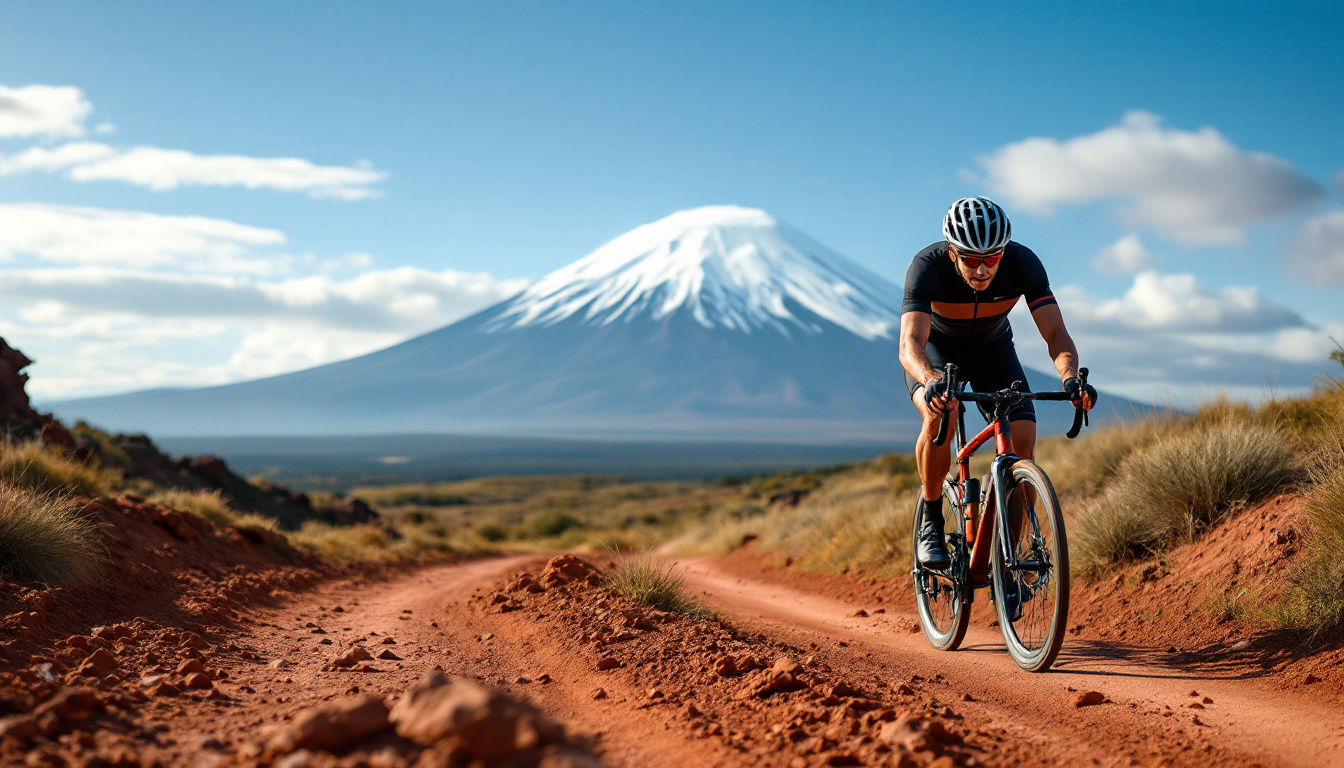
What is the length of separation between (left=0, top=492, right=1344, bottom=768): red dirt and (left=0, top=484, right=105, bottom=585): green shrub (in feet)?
0.71

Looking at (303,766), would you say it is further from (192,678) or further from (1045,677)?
(1045,677)

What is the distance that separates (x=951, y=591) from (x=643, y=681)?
2.54 m

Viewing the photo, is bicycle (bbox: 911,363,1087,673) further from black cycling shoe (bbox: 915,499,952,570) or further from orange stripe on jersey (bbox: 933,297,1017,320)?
orange stripe on jersey (bbox: 933,297,1017,320)

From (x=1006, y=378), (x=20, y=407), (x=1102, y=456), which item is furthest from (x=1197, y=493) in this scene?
(x=20, y=407)

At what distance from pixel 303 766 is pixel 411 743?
0.28m

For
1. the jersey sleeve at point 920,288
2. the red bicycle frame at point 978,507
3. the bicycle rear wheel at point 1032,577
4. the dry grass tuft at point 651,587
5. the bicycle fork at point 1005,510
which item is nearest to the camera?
the bicycle rear wheel at point 1032,577

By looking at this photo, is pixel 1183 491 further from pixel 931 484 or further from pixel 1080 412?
pixel 1080 412

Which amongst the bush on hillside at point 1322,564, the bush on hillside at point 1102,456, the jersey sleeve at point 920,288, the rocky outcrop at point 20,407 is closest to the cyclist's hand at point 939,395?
the jersey sleeve at point 920,288

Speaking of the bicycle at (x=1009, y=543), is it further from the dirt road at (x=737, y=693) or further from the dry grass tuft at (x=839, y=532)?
the dry grass tuft at (x=839, y=532)

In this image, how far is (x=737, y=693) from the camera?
3.94 m

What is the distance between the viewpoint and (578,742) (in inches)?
98.7

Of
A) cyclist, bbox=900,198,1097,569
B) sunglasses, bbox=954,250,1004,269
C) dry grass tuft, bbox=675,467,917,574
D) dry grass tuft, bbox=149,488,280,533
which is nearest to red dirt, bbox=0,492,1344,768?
cyclist, bbox=900,198,1097,569

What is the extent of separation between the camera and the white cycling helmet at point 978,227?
200 inches

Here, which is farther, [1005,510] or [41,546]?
[41,546]
